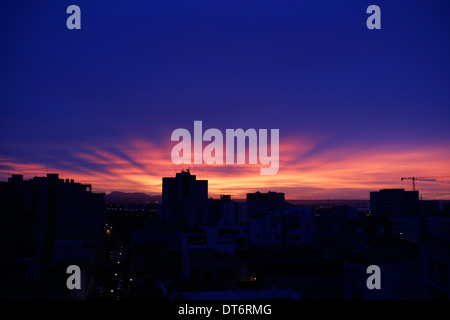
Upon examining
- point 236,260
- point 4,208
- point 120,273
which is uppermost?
point 4,208

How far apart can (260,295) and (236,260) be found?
1217cm

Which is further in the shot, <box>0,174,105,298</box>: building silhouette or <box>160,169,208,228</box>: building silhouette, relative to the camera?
<box>160,169,208,228</box>: building silhouette

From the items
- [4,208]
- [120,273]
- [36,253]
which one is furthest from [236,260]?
[4,208]

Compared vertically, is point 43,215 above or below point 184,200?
below

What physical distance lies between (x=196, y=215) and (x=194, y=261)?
142ft

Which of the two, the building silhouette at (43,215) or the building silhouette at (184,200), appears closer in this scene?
the building silhouette at (43,215)

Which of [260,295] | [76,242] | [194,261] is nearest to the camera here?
[260,295]

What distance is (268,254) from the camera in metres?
25.1

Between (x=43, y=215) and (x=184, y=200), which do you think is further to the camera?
(x=184, y=200)
